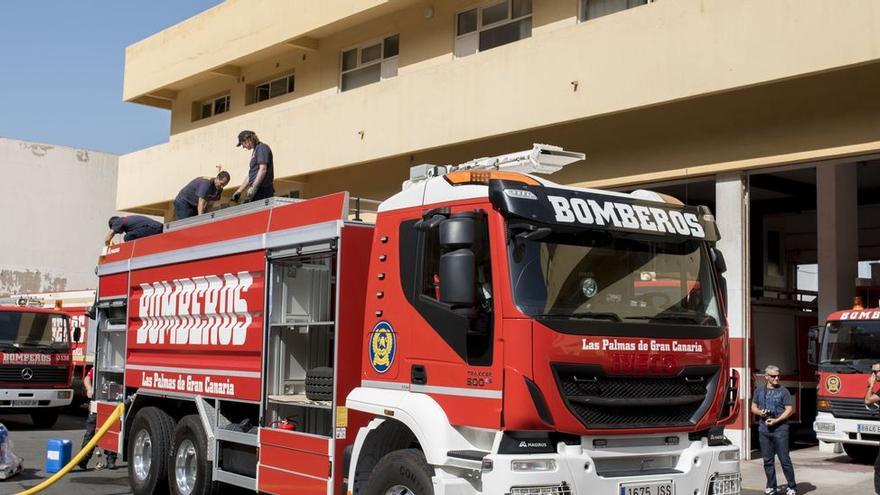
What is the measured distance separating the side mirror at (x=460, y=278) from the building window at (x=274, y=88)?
18.5 metres

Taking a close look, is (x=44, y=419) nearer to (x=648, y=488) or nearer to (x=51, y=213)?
(x=648, y=488)

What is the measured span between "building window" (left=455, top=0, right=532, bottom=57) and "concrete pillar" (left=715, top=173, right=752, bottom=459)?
5.26 m

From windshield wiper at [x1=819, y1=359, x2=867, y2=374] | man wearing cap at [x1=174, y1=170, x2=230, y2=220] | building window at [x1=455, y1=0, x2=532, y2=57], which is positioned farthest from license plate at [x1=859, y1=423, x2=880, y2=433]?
man wearing cap at [x1=174, y1=170, x2=230, y2=220]

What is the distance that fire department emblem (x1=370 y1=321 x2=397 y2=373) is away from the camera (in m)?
7.25

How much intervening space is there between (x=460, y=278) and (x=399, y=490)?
66.2 inches

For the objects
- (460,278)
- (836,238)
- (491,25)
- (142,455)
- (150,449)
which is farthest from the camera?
(491,25)

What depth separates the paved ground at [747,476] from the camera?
11.6m

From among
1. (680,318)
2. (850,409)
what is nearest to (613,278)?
(680,318)

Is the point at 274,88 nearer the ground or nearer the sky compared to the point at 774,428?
nearer the sky

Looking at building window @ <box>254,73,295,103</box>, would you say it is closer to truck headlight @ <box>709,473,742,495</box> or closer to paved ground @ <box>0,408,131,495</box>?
paved ground @ <box>0,408,131,495</box>

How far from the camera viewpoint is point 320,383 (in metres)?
8.05

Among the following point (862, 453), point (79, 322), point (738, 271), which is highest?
point (738, 271)

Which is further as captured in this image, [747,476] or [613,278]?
[747,476]

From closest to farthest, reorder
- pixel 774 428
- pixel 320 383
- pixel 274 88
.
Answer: pixel 320 383
pixel 774 428
pixel 274 88
